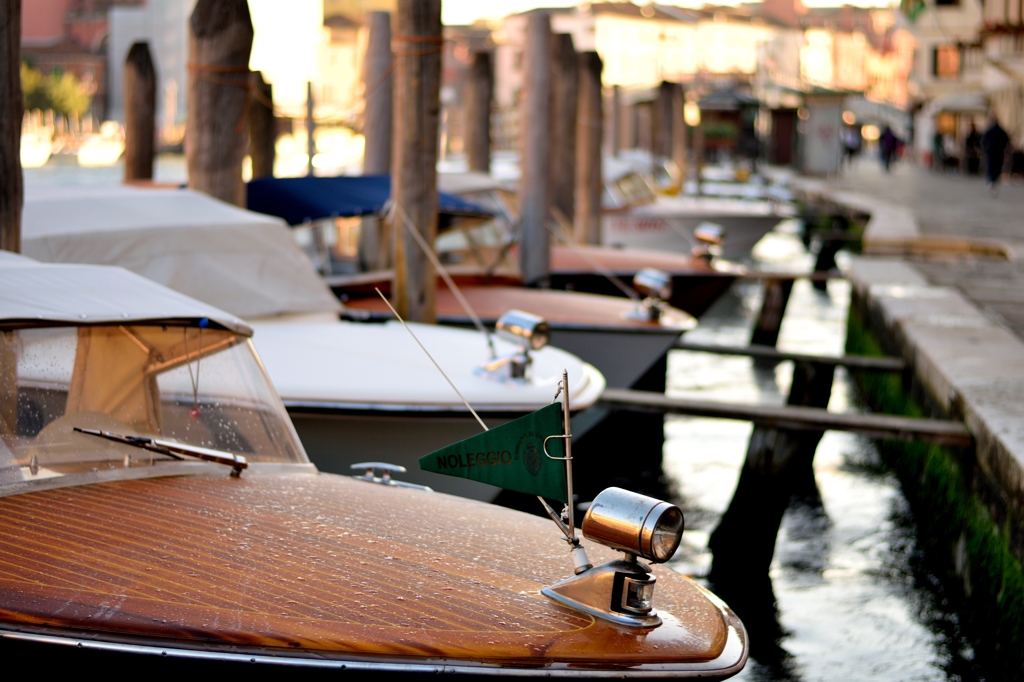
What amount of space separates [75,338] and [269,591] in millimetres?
1113

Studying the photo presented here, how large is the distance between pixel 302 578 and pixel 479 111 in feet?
32.9

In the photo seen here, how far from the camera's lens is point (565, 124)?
452 inches

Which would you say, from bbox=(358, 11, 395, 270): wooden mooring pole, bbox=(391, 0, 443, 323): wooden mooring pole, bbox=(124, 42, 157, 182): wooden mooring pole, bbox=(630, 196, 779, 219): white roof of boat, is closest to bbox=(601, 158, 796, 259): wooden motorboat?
bbox=(630, 196, 779, 219): white roof of boat

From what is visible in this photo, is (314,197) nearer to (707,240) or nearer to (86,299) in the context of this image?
(707,240)

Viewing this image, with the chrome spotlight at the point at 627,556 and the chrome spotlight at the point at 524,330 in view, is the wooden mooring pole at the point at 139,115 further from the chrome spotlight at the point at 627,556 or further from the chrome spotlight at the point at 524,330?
the chrome spotlight at the point at 627,556

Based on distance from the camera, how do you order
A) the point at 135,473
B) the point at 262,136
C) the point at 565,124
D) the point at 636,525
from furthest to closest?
the point at 565,124
the point at 262,136
the point at 135,473
the point at 636,525

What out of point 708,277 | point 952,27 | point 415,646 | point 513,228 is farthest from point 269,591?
point 952,27

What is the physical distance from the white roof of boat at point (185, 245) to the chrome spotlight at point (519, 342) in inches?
52.4

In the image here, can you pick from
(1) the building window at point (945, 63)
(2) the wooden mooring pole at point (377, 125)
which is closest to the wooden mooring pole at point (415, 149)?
(2) the wooden mooring pole at point (377, 125)

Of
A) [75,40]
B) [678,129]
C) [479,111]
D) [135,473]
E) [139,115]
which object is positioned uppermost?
[75,40]

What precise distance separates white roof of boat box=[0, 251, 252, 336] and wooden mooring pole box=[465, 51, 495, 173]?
851cm

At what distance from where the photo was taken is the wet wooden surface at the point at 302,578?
2561 millimetres

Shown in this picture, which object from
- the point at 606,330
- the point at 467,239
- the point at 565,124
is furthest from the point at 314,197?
the point at 565,124

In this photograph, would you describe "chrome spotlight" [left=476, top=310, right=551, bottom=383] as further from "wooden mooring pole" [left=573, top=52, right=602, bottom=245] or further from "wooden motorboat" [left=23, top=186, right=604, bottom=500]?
"wooden mooring pole" [left=573, top=52, right=602, bottom=245]
